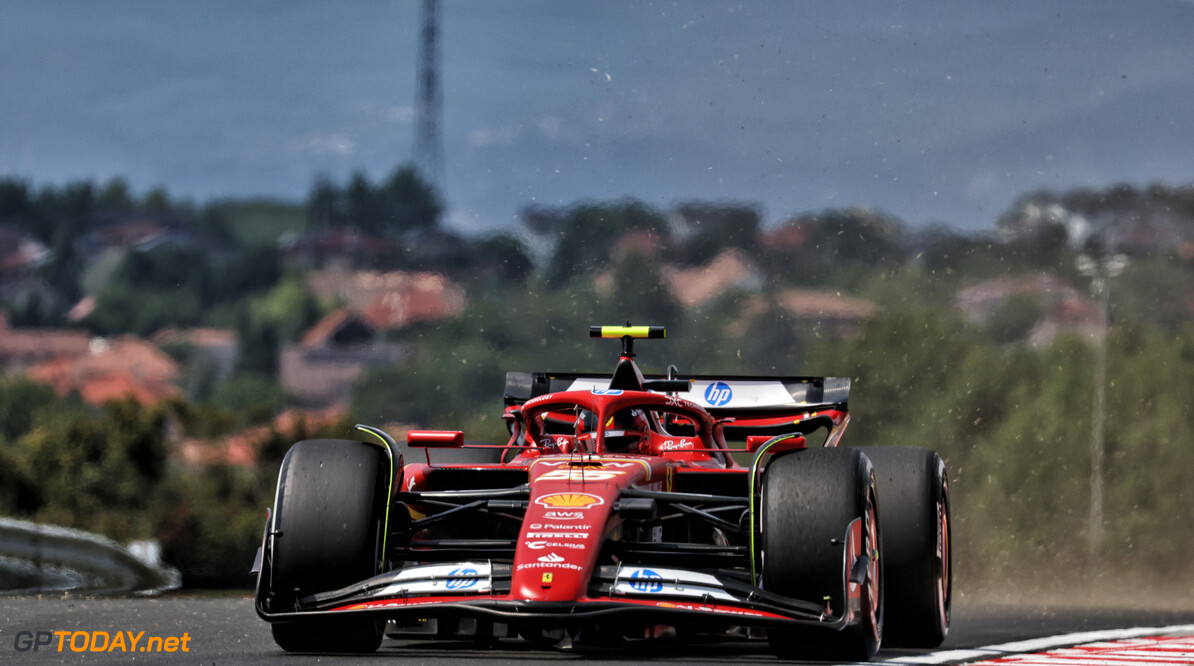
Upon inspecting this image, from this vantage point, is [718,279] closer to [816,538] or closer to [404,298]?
[404,298]

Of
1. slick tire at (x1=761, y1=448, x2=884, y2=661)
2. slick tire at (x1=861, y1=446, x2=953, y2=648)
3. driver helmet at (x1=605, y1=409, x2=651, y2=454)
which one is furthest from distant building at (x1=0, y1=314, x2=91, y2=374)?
slick tire at (x1=761, y1=448, x2=884, y2=661)

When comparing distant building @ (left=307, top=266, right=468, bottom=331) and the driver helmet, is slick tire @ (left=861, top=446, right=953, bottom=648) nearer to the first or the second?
the driver helmet

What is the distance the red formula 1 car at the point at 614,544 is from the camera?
7.77 m

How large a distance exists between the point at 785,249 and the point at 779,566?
65.4ft

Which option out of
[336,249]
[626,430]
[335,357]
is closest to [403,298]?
[335,357]

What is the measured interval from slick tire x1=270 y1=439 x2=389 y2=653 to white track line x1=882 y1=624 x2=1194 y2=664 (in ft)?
8.76

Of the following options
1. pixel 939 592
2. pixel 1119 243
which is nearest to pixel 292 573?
pixel 939 592

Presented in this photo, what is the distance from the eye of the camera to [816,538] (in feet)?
26.2

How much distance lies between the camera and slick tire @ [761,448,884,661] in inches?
312

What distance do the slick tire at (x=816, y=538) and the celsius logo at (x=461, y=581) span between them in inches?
55.2

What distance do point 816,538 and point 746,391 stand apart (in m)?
4.56

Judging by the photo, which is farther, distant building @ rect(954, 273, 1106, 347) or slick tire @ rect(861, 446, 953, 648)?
distant building @ rect(954, 273, 1106, 347)

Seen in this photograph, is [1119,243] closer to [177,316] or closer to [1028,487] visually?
[1028,487]

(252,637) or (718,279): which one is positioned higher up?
(718,279)
